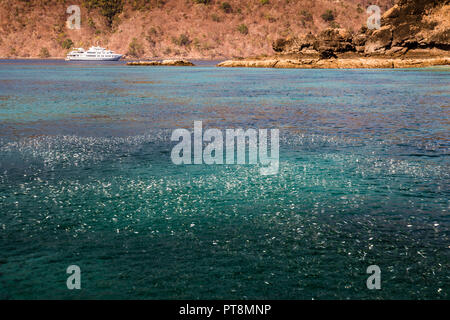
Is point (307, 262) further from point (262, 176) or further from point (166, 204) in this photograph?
point (262, 176)

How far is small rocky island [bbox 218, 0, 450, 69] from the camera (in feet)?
385

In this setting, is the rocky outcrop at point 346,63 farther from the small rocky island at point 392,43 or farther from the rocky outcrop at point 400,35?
the rocky outcrop at point 400,35

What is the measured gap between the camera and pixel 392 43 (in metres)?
122

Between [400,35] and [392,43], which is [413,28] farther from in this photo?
[392,43]

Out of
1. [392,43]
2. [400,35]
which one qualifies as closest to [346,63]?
[392,43]

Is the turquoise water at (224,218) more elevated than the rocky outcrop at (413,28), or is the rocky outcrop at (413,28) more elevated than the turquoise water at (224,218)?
the rocky outcrop at (413,28)

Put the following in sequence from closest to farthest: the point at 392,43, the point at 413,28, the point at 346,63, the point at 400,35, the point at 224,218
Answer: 1. the point at 224,218
2. the point at 413,28
3. the point at 400,35
4. the point at 346,63
5. the point at 392,43

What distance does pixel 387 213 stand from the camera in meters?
10.7

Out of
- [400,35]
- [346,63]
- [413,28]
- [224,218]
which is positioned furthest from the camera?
[346,63]

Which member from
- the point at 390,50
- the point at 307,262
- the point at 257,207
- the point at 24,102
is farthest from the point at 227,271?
the point at 390,50

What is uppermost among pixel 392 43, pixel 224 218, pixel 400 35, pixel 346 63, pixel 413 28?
pixel 413 28

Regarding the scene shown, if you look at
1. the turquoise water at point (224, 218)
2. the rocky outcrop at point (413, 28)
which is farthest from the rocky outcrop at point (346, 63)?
the turquoise water at point (224, 218)

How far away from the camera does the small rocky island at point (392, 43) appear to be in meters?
117
